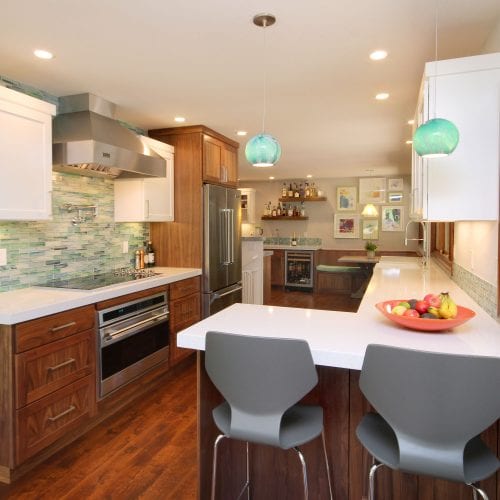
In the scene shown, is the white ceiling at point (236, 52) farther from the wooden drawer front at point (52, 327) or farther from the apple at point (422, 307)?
the wooden drawer front at point (52, 327)

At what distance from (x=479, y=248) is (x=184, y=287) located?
2.41 metres

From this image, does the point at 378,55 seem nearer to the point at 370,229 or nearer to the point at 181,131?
the point at 181,131

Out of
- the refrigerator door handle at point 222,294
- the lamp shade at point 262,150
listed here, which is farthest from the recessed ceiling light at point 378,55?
the refrigerator door handle at point 222,294

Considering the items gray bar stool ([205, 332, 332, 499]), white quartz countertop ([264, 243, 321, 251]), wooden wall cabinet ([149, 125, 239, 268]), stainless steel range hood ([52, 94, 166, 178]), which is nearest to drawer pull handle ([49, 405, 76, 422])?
gray bar stool ([205, 332, 332, 499])

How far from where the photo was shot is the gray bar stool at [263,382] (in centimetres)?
132

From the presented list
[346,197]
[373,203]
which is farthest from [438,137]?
[346,197]

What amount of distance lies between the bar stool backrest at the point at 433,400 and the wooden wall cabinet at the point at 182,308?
2.51 meters

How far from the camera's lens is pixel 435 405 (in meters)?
1.15

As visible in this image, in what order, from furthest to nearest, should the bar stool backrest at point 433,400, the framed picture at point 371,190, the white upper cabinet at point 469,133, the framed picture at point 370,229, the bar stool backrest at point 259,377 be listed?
the framed picture at point 370,229
the framed picture at point 371,190
the white upper cabinet at point 469,133
the bar stool backrest at point 259,377
the bar stool backrest at point 433,400

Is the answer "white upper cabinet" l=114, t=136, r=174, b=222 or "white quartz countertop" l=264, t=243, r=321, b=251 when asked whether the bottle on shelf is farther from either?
"white quartz countertop" l=264, t=243, r=321, b=251

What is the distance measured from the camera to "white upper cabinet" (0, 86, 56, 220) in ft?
7.72

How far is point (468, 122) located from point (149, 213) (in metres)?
2.68

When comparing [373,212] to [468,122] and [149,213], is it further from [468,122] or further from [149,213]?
[468,122]

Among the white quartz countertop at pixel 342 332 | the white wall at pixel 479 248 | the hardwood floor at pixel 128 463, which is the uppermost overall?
the white wall at pixel 479 248
